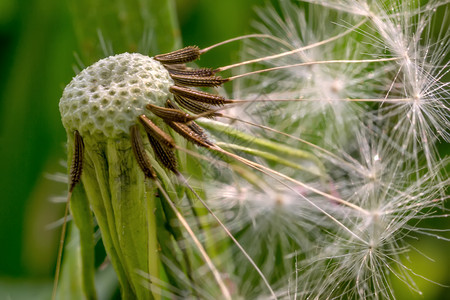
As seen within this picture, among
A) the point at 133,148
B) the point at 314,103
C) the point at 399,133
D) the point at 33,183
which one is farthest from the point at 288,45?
the point at 33,183

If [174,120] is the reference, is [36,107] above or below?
above

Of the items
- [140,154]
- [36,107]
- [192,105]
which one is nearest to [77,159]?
[140,154]

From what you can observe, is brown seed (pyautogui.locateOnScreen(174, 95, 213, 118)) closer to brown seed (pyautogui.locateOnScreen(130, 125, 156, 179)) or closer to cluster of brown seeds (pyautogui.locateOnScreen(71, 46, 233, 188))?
cluster of brown seeds (pyautogui.locateOnScreen(71, 46, 233, 188))

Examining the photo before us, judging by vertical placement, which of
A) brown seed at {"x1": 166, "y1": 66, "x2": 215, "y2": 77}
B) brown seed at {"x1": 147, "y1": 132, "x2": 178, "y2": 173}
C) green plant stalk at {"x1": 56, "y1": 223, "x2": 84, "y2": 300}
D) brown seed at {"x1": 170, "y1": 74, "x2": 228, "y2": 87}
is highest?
brown seed at {"x1": 166, "y1": 66, "x2": 215, "y2": 77}

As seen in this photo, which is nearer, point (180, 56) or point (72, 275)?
point (180, 56)

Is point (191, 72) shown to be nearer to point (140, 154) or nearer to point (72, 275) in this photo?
point (140, 154)

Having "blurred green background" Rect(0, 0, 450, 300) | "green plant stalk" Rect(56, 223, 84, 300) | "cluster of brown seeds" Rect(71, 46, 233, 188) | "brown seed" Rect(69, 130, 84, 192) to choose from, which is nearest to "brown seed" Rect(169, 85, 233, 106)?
"cluster of brown seeds" Rect(71, 46, 233, 188)
